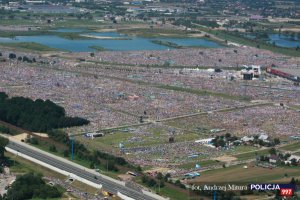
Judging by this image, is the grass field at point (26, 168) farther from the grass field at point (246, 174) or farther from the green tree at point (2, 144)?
the grass field at point (246, 174)

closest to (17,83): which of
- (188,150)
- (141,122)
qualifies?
(141,122)

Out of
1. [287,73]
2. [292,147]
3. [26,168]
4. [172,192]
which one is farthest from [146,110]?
[287,73]

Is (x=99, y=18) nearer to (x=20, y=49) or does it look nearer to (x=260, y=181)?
(x=20, y=49)

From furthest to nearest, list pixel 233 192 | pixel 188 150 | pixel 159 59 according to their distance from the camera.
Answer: pixel 159 59, pixel 188 150, pixel 233 192

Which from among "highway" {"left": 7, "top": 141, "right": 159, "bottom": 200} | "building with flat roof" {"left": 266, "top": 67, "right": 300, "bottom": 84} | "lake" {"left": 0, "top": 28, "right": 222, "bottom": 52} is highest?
"highway" {"left": 7, "top": 141, "right": 159, "bottom": 200}

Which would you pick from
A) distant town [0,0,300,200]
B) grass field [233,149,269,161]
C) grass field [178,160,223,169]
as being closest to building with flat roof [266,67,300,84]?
distant town [0,0,300,200]

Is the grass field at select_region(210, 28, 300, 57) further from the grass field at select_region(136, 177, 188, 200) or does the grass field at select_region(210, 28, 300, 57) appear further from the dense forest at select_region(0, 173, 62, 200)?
the dense forest at select_region(0, 173, 62, 200)
